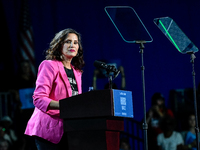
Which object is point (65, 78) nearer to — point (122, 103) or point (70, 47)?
point (70, 47)

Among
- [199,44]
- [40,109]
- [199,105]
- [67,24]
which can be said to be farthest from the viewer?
[67,24]

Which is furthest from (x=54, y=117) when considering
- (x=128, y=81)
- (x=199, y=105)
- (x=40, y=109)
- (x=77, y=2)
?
(x=77, y=2)

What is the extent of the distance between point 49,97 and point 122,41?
5.54m

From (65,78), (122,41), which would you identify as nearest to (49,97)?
(65,78)

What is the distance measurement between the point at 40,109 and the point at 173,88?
556cm

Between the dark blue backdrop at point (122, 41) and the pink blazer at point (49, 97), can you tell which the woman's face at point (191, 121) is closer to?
the dark blue backdrop at point (122, 41)

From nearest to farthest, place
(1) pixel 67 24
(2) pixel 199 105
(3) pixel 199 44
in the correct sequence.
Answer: (2) pixel 199 105
(3) pixel 199 44
(1) pixel 67 24

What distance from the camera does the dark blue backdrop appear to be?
7633mm

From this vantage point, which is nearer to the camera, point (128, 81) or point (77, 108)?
point (77, 108)

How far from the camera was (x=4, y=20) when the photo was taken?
7691 millimetres

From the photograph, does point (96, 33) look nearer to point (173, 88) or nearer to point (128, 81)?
point (128, 81)

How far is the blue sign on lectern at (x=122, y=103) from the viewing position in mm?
2094

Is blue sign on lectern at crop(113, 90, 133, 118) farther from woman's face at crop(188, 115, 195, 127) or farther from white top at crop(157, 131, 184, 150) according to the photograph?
woman's face at crop(188, 115, 195, 127)

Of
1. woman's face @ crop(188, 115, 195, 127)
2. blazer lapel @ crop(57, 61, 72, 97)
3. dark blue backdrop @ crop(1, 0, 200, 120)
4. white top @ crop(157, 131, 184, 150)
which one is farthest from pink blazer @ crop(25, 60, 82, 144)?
dark blue backdrop @ crop(1, 0, 200, 120)
